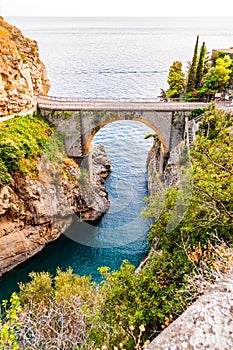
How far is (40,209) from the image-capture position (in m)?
24.6

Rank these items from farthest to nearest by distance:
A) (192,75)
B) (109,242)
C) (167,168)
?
1. (192,75)
2. (167,168)
3. (109,242)

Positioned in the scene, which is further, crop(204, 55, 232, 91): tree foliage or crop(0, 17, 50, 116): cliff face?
crop(204, 55, 232, 91): tree foliage

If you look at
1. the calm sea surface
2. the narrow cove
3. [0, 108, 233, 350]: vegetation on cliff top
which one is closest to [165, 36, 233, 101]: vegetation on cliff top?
the calm sea surface

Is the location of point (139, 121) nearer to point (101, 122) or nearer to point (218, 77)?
point (101, 122)

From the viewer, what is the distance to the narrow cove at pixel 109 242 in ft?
78.1

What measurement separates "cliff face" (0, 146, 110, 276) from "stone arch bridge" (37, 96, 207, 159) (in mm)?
4167

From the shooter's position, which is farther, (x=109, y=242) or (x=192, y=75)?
(x=192, y=75)

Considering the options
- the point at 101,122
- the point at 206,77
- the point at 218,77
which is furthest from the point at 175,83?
the point at 101,122

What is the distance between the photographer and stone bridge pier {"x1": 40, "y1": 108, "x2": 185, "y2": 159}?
94.5ft

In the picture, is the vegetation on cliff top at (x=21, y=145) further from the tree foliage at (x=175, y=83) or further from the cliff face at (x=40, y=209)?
the tree foliage at (x=175, y=83)

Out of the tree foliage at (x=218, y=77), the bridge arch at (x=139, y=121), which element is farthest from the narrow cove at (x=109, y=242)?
the tree foliage at (x=218, y=77)

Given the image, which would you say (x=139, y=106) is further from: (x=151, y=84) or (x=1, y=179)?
(x=151, y=84)

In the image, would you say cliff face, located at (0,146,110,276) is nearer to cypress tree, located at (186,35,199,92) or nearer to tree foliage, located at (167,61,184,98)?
cypress tree, located at (186,35,199,92)

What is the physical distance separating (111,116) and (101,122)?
1.38 meters
